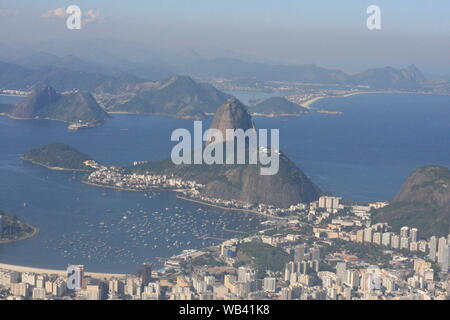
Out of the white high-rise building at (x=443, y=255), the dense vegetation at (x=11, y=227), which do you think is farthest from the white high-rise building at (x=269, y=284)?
the dense vegetation at (x=11, y=227)

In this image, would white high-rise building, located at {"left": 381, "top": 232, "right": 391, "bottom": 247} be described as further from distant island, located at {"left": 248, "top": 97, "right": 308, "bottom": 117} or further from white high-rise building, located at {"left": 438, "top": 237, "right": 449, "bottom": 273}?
distant island, located at {"left": 248, "top": 97, "right": 308, "bottom": 117}

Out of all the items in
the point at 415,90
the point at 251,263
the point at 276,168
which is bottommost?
the point at 251,263

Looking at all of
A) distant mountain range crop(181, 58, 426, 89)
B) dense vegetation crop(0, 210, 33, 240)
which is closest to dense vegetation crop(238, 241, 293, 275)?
dense vegetation crop(0, 210, 33, 240)

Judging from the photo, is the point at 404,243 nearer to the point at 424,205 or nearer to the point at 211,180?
the point at 424,205

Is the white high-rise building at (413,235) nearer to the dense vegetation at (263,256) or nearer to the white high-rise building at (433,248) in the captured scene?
the white high-rise building at (433,248)

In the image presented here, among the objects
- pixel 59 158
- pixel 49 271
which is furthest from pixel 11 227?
pixel 59 158
